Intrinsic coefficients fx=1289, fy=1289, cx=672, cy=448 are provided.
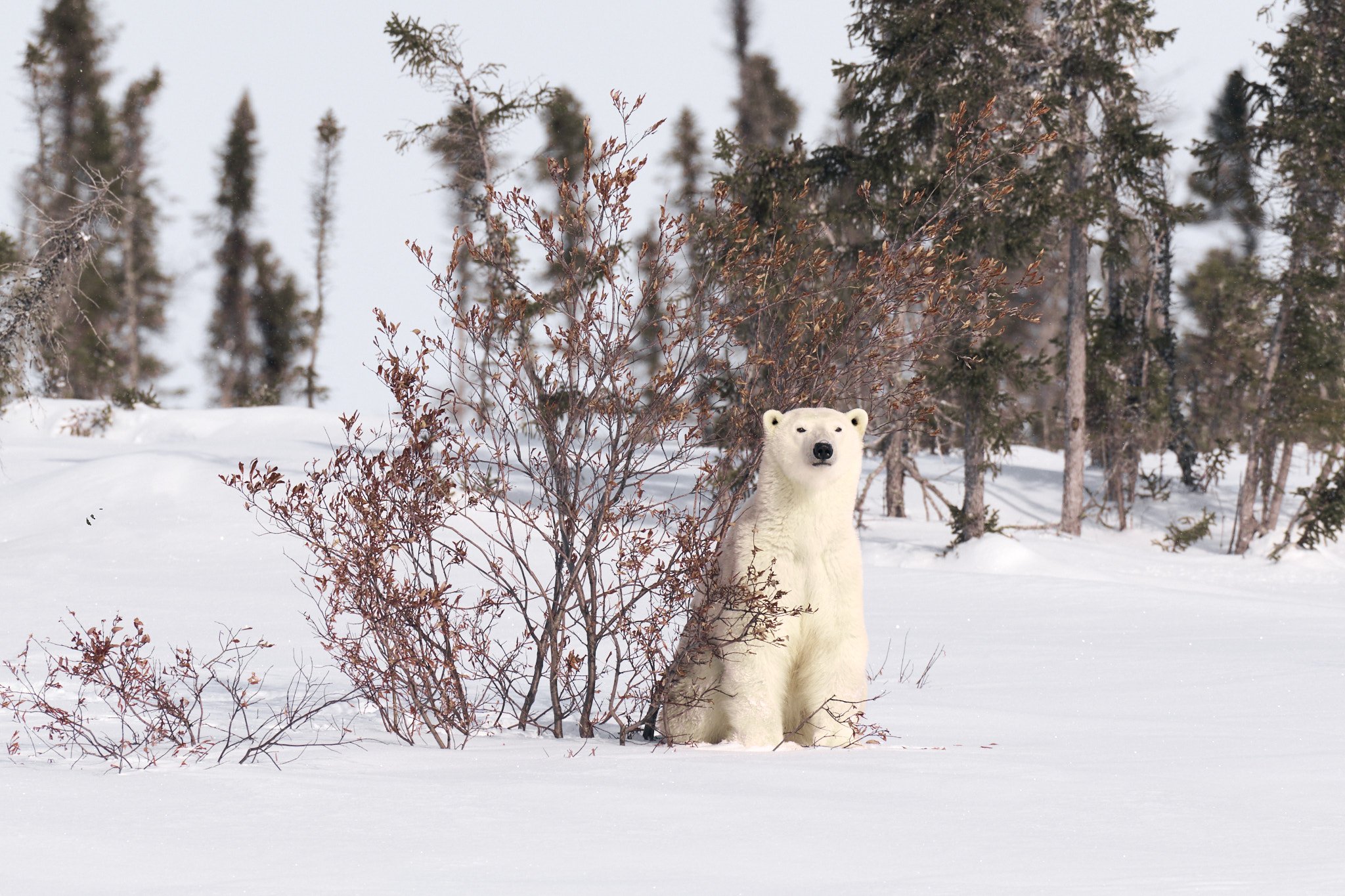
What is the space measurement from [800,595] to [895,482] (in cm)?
1455

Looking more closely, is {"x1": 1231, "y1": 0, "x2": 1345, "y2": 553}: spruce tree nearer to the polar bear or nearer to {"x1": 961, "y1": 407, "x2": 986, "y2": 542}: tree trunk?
{"x1": 961, "y1": 407, "x2": 986, "y2": 542}: tree trunk

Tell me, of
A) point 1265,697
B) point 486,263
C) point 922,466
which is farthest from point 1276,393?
point 486,263

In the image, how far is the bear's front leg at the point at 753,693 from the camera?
5.08m

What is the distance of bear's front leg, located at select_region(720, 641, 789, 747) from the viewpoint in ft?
16.7

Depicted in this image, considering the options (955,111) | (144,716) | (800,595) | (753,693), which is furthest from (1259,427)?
(144,716)

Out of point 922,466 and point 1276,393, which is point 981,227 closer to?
point 1276,393

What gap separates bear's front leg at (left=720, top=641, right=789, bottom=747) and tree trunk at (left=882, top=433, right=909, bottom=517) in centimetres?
1408

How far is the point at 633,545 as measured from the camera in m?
5.53

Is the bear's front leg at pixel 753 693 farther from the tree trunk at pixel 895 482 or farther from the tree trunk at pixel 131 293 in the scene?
the tree trunk at pixel 131 293

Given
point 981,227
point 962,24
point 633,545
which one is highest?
point 962,24

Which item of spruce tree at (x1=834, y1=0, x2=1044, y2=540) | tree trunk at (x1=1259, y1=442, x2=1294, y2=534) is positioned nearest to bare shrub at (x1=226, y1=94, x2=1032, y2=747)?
spruce tree at (x1=834, y1=0, x2=1044, y2=540)

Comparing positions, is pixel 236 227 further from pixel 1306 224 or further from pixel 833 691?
pixel 833 691

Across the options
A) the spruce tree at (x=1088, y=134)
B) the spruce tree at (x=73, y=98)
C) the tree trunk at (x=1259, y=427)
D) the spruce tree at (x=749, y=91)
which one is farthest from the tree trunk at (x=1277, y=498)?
the spruce tree at (x=73, y=98)

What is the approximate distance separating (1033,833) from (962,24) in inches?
526
